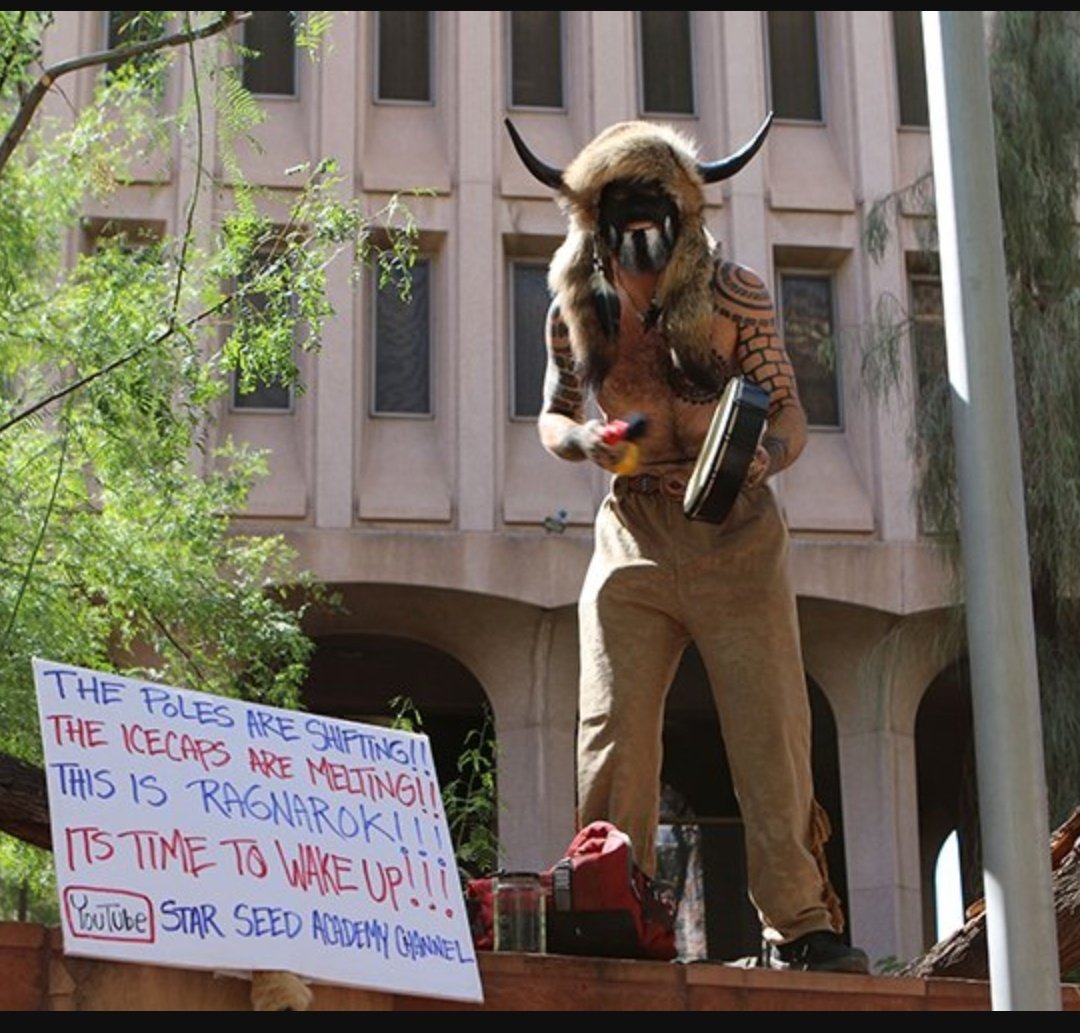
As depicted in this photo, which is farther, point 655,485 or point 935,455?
point 935,455

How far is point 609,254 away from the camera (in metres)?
7.38

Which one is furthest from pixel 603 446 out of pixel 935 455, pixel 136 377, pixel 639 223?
pixel 935 455

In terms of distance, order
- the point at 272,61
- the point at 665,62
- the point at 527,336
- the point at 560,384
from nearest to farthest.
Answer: the point at 560,384 → the point at 527,336 → the point at 272,61 → the point at 665,62

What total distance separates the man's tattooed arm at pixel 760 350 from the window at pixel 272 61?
14455mm

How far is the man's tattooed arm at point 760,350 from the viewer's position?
7.25m

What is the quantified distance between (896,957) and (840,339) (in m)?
5.43

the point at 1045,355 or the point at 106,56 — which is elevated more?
the point at 1045,355

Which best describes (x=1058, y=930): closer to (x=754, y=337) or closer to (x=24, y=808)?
(x=754, y=337)

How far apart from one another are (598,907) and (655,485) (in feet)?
4.84

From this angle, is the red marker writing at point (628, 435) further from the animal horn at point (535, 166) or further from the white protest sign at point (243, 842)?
the white protest sign at point (243, 842)

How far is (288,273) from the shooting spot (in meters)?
11.3

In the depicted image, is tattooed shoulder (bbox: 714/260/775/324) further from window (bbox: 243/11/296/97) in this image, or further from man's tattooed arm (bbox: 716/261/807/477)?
window (bbox: 243/11/296/97)

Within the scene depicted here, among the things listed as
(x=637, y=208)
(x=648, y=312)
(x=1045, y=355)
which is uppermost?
(x=1045, y=355)

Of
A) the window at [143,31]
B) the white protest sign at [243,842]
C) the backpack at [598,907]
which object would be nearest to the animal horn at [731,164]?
the backpack at [598,907]
